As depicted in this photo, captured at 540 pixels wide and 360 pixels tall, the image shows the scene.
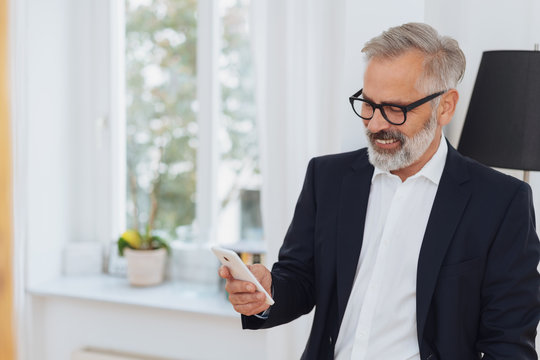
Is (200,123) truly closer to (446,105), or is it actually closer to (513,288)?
(446,105)

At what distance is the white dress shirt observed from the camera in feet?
4.54

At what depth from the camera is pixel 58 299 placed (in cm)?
242

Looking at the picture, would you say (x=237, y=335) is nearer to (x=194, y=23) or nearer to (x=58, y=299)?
(x=58, y=299)

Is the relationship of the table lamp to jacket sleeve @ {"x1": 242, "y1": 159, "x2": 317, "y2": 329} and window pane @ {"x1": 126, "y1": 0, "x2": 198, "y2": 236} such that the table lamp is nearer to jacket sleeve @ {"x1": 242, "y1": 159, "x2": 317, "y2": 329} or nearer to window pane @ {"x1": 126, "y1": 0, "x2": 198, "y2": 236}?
jacket sleeve @ {"x1": 242, "y1": 159, "x2": 317, "y2": 329}

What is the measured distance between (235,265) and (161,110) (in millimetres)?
1528

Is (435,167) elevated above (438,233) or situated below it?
above

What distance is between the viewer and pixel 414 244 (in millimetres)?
1396

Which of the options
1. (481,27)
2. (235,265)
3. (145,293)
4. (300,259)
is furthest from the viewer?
(145,293)

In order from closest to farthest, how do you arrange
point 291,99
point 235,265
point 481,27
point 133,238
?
point 235,265 < point 481,27 < point 291,99 < point 133,238

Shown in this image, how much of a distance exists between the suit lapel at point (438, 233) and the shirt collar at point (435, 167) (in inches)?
1.6

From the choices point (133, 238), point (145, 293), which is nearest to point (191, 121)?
point (133, 238)

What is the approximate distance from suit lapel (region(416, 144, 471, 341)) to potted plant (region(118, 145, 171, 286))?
52.8 inches

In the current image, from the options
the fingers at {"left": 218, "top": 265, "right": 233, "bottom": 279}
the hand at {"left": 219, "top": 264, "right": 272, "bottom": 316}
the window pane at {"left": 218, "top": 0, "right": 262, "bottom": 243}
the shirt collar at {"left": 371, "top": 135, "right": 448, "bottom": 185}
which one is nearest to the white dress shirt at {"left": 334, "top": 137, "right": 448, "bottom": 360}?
the shirt collar at {"left": 371, "top": 135, "right": 448, "bottom": 185}

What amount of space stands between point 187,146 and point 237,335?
884 millimetres
